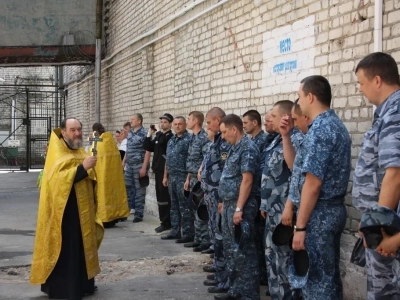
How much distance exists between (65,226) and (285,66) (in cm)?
307

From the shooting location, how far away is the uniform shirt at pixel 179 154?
367 inches

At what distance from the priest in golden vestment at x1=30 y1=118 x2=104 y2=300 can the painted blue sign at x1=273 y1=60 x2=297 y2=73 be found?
250cm

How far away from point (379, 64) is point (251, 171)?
241cm

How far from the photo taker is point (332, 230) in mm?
4328

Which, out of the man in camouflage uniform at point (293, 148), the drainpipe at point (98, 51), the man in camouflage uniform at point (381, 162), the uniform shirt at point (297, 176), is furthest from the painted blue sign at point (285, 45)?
the drainpipe at point (98, 51)

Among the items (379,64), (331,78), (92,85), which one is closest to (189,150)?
(331,78)

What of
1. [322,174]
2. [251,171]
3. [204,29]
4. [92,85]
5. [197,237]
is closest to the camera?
[322,174]

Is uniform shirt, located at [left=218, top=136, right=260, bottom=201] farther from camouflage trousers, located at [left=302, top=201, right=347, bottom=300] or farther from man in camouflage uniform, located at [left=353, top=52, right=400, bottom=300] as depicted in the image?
man in camouflage uniform, located at [left=353, top=52, right=400, bottom=300]

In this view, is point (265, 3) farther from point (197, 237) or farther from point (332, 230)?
point (332, 230)

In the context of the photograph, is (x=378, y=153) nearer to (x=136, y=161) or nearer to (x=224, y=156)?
(x=224, y=156)

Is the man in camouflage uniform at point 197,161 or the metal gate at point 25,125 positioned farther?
the metal gate at point 25,125

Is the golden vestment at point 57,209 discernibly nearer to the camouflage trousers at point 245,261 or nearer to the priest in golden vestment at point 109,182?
the camouflage trousers at point 245,261

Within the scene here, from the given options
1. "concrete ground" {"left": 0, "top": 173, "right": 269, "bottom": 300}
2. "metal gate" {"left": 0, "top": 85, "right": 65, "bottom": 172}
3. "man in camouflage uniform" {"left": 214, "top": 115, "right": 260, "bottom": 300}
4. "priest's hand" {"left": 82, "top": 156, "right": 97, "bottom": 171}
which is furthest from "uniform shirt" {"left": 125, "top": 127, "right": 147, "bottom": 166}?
"metal gate" {"left": 0, "top": 85, "right": 65, "bottom": 172}

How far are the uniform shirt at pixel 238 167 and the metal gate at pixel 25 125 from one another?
2045 centimetres
